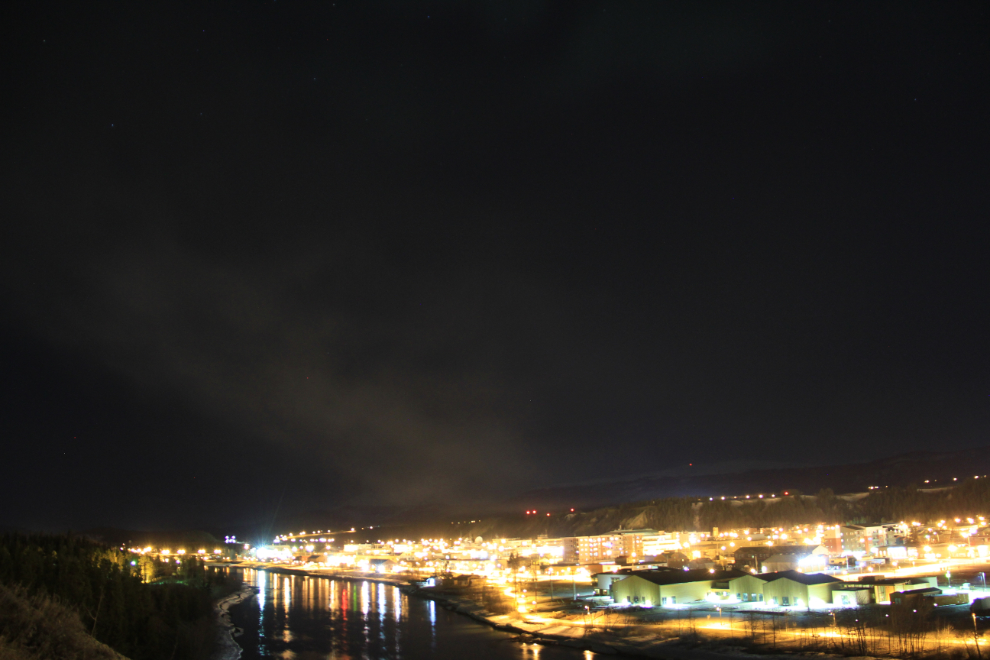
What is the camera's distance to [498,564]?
188 ft

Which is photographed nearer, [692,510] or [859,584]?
[859,584]

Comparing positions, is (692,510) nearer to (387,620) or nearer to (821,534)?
(821,534)

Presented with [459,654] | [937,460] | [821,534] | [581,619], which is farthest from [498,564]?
[937,460]

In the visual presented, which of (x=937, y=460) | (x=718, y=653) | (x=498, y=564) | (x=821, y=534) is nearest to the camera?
(x=718, y=653)

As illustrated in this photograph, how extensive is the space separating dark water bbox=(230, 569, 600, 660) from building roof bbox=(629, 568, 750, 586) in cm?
640

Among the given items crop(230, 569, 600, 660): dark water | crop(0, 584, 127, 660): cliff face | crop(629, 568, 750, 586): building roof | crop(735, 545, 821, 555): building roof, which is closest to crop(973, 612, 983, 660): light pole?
crop(629, 568, 750, 586): building roof

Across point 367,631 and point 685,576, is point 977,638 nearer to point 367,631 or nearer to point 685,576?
point 685,576

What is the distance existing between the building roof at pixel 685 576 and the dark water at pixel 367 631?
6.40m

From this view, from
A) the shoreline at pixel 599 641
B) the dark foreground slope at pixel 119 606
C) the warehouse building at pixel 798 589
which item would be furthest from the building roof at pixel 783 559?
the dark foreground slope at pixel 119 606

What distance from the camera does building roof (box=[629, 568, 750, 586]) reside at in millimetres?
26562

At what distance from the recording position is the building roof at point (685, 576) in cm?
2656

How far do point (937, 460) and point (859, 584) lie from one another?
176524 mm

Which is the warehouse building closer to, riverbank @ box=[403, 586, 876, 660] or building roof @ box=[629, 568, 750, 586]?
building roof @ box=[629, 568, 750, 586]

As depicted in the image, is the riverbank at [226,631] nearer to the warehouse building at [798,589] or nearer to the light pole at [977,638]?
the warehouse building at [798,589]
